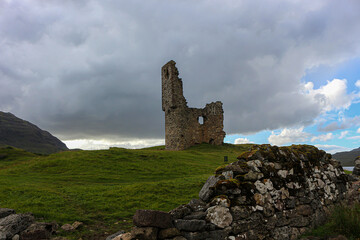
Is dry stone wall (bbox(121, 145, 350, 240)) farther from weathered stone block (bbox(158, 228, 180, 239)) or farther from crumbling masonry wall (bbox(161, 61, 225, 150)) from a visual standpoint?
crumbling masonry wall (bbox(161, 61, 225, 150))

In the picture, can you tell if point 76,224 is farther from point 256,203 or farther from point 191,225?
point 256,203

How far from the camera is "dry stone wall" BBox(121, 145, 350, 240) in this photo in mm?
5199

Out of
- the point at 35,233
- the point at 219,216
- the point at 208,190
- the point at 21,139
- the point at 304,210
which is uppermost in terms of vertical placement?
the point at 21,139

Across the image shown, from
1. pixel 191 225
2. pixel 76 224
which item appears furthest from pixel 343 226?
pixel 76 224

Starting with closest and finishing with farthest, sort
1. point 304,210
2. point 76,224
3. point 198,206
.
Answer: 1. point 198,206
2. point 304,210
3. point 76,224

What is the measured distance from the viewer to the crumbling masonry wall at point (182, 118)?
40.8 meters

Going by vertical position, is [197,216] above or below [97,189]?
above

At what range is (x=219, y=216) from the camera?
5430 mm

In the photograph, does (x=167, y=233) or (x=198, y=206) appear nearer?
(x=167, y=233)

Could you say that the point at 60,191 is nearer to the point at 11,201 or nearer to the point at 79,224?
the point at 11,201

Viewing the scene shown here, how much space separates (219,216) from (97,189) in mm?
10533

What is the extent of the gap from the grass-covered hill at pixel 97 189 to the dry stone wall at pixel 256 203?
11.7 ft

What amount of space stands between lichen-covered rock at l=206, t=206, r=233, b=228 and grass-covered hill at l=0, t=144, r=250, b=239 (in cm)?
409

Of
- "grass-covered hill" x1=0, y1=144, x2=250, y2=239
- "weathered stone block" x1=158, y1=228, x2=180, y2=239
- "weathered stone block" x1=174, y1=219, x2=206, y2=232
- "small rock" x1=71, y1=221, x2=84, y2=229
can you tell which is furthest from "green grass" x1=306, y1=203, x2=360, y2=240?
"small rock" x1=71, y1=221, x2=84, y2=229
